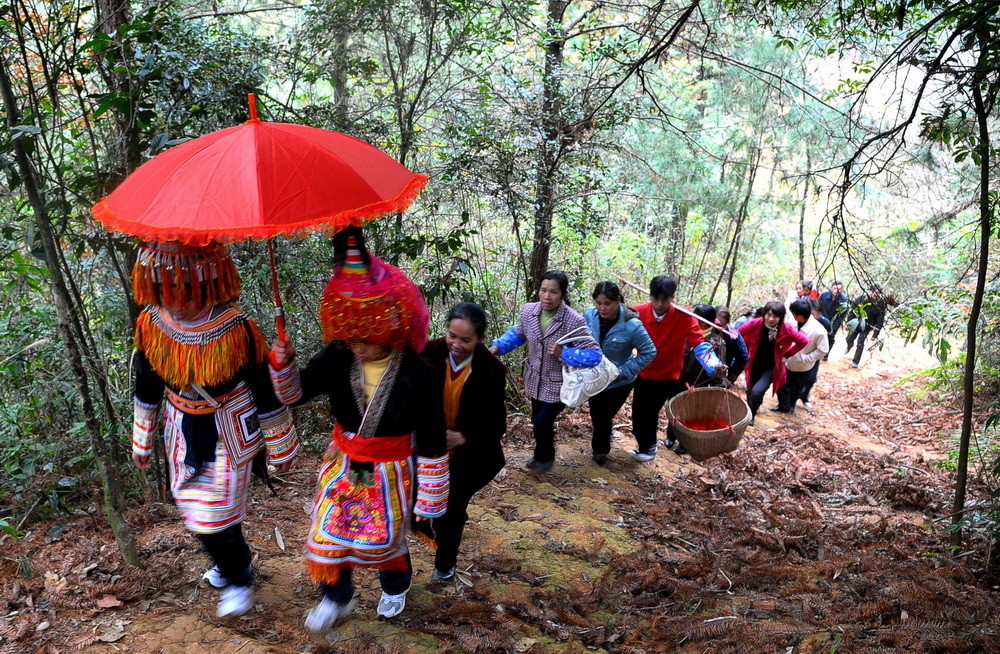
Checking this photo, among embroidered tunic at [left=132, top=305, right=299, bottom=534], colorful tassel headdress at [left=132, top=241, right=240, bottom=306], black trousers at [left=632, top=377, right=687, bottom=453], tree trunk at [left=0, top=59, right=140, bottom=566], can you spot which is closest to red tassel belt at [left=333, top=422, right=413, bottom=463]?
embroidered tunic at [left=132, top=305, right=299, bottom=534]

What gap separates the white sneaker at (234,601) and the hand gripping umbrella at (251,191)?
145 cm

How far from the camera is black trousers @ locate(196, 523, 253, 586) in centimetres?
332

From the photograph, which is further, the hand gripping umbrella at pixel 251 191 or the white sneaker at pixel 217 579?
the white sneaker at pixel 217 579

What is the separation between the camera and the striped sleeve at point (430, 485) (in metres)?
3.25

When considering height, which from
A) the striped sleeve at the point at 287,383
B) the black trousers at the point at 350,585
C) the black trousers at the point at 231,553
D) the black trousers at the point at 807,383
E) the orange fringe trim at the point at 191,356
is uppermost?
the orange fringe trim at the point at 191,356

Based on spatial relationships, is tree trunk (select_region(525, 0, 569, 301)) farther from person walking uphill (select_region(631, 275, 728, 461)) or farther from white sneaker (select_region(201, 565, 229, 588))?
white sneaker (select_region(201, 565, 229, 588))

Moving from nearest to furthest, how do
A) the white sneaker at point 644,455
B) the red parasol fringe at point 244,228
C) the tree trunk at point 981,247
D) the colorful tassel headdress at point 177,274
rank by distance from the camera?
the red parasol fringe at point 244,228
the colorful tassel headdress at point 177,274
the tree trunk at point 981,247
the white sneaker at point 644,455

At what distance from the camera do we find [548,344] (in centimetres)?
552

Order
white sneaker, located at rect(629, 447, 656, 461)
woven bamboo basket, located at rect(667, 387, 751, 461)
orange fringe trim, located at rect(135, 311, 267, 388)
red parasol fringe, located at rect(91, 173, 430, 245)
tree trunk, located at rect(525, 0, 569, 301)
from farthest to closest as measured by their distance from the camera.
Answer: tree trunk, located at rect(525, 0, 569, 301)
white sneaker, located at rect(629, 447, 656, 461)
woven bamboo basket, located at rect(667, 387, 751, 461)
orange fringe trim, located at rect(135, 311, 267, 388)
red parasol fringe, located at rect(91, 173, 430, 245)

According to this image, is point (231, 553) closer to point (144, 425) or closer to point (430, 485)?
point (144, 425)

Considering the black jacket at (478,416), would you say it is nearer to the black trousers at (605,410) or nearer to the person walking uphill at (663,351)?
the black trousers at (605,410)

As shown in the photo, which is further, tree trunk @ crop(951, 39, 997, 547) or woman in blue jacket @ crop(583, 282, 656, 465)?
woman in blue jacket @ crop(583, 282, 656, 465)

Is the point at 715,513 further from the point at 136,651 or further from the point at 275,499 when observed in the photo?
the point at 136,651

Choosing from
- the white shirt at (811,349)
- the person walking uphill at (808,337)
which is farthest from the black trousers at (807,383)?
the white shirt at (811,349)
